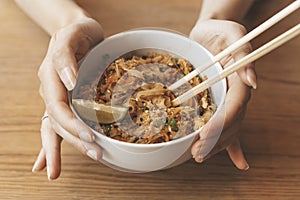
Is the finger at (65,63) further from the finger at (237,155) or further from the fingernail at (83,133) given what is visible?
the finger at (237,155)

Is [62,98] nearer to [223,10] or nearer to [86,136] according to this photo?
[86,136]

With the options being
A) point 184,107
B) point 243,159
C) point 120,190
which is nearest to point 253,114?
point 243,159

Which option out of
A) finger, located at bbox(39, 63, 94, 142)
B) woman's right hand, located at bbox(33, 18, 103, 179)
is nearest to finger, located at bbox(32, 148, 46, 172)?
woman's right hand, located at bbox(33, 18, 103, 179)

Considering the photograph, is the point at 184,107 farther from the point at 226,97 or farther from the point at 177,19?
the point at 177,19

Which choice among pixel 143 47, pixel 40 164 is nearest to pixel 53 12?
pixel 143 47

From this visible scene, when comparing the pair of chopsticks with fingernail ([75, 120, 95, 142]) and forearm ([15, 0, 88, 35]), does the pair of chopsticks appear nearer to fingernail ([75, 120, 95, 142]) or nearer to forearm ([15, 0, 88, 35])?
fingernail ([75, 120, 95, 142])

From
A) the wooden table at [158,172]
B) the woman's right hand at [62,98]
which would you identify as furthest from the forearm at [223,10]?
the woman's right hand at [62,98]
